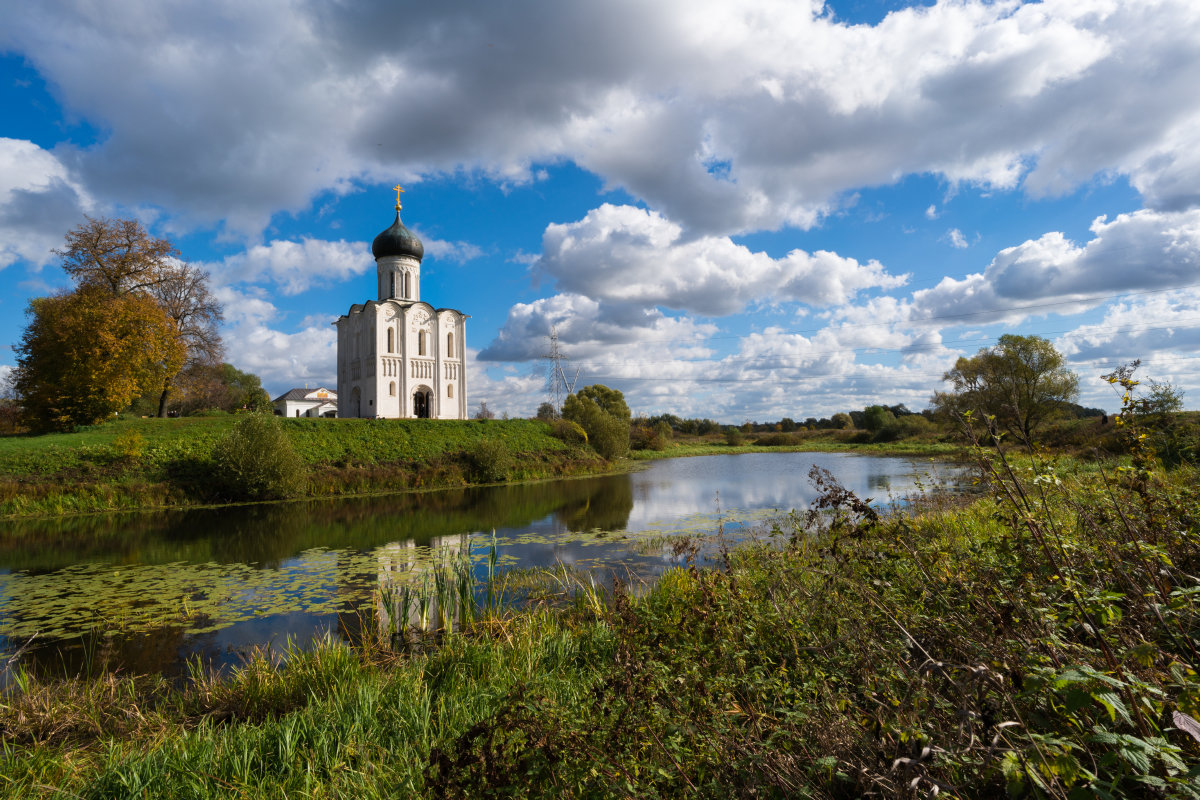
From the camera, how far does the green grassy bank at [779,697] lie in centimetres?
151

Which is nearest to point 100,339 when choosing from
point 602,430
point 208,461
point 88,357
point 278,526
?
point 88,357

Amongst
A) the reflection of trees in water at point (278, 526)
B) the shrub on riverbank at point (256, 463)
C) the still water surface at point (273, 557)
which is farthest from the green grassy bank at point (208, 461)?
the still water surface at point (273, 557)

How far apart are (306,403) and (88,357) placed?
4141 cm

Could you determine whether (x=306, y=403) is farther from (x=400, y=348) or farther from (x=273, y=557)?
(x=273, y=557)

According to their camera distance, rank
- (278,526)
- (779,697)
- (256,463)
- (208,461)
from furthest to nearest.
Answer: (208,461) → (256,463) → (278,526) → (779,697)

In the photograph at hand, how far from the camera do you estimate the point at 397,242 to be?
41094 mm

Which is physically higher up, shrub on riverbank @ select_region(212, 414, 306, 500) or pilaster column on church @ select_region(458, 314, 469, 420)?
pilaster column on church @ select_region(458, 314, 469, 420)

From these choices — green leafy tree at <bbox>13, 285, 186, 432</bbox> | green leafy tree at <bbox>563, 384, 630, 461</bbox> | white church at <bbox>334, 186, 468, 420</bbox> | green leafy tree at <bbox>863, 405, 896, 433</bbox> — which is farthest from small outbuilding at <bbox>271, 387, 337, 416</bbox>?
green leafy tree at <bbox>863, 405, 896, 433</bbox>

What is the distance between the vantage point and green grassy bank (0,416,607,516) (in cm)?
1828

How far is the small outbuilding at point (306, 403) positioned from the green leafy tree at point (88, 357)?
35.0 meters

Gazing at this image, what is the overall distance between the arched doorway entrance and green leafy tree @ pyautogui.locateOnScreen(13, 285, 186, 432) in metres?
16.7

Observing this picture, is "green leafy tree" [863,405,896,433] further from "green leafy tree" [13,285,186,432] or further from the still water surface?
"green leafy tree" [13,285,186,432]

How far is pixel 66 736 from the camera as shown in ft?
14.3

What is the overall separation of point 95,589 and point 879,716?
12.0 m
